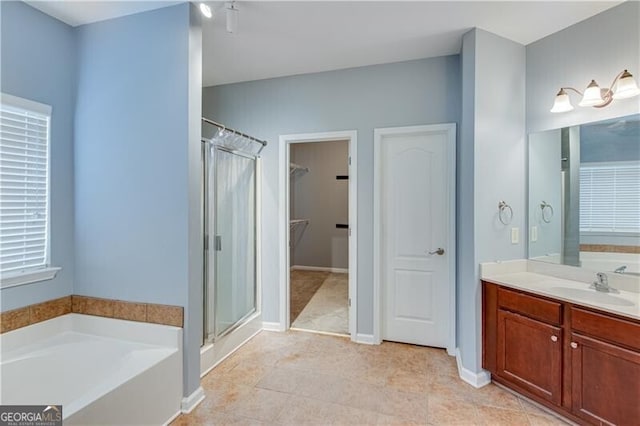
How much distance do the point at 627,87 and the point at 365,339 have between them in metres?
2.77

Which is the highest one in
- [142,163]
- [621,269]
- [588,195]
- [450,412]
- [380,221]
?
[142,163]

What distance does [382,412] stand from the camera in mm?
2025

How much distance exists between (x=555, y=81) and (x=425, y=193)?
129 centimetres

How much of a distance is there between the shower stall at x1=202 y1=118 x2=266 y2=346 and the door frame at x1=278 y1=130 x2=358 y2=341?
0.93 ft

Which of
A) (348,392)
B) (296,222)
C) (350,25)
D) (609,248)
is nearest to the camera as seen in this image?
(609,248)

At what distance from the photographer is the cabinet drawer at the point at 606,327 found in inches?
63.1

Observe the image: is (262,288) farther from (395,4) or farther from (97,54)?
(395,4)

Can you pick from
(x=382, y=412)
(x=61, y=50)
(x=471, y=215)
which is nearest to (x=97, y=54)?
(x=61, y=50)

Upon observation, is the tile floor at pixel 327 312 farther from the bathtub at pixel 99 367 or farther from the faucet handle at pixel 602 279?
the faucet handle at pixel 602 279

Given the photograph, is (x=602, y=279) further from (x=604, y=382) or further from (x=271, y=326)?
(x=271, y=326)

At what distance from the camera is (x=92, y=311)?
7.41 ft

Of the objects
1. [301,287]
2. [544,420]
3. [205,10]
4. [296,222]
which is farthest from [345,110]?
[301,287]

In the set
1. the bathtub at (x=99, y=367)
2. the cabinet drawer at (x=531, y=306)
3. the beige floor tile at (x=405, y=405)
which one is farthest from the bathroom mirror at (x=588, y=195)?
the bathtub at (x=99, y=367)

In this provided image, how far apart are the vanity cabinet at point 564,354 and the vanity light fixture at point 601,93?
140cm
